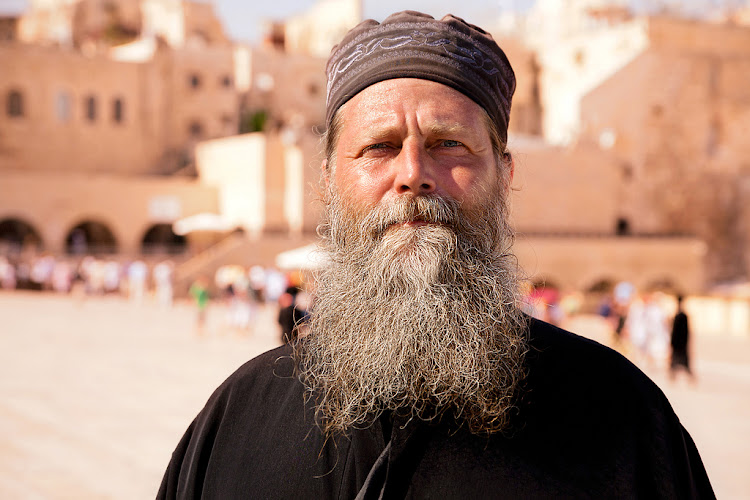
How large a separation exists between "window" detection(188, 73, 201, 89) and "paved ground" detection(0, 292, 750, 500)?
21.0m

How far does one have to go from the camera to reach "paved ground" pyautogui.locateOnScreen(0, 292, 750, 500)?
17.4 feet

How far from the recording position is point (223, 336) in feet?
44.5

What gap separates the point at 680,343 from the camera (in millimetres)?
9500

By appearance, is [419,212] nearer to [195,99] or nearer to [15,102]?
[195,99]

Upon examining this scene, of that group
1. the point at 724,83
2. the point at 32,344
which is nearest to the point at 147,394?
the point at 32,344

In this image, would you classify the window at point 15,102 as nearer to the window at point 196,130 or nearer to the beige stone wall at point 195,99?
the beige stone wall at point 195,99

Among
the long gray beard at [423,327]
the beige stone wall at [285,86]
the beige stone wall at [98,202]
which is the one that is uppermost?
the beige stone wall at [285,86]

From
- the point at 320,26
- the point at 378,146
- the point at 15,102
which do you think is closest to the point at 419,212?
the point at 378,146

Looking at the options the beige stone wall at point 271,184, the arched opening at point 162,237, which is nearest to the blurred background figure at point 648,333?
the beige stone wall at point 271,184

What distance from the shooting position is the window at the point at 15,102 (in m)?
33.0

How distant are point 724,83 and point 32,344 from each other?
104 feet

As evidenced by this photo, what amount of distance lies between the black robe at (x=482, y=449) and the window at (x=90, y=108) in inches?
1357

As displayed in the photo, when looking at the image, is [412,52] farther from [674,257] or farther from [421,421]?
[674,257]

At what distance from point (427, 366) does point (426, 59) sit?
0.58 metres
